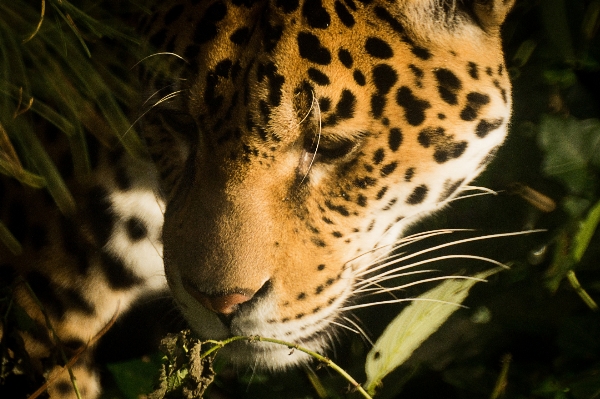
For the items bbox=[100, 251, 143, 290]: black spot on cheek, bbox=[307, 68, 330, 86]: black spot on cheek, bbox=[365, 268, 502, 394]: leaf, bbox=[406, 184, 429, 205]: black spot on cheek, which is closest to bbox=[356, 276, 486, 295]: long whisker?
bbox=[365, 268, 502, 394]: leaf

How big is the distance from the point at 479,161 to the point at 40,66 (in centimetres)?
57

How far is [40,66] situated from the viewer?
687mm

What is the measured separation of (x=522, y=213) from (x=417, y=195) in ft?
0.46

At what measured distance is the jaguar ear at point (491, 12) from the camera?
74 centimetres

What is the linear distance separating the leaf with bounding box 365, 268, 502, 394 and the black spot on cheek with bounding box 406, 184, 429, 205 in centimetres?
12

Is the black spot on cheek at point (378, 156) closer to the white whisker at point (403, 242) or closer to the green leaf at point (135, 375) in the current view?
the white whisker at point (403, 242)

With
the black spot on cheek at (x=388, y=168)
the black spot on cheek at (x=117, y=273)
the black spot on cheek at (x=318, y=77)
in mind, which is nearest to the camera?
the black spot on cheek at (x=318, y=77)

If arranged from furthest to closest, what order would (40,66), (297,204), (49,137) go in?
(49,137) → (297,204) → (40,66)

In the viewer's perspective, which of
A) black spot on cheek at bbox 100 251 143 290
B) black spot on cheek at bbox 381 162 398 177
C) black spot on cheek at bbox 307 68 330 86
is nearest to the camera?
black spot on cheek at bbox 307 68 330 86

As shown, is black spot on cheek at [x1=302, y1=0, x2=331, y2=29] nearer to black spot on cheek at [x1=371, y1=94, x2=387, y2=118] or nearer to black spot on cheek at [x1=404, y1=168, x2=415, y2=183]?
black spot on cheek at [x1=371, y1=94, x2=387, y2=118]

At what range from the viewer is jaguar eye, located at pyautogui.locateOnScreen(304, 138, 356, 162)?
0.77 metres

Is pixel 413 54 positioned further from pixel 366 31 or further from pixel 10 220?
pixel 10 220

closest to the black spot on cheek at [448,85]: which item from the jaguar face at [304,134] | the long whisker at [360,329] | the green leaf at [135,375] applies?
the jaguar face at [304,134]

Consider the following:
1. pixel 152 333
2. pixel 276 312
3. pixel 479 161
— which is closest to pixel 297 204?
pixel 276 312
